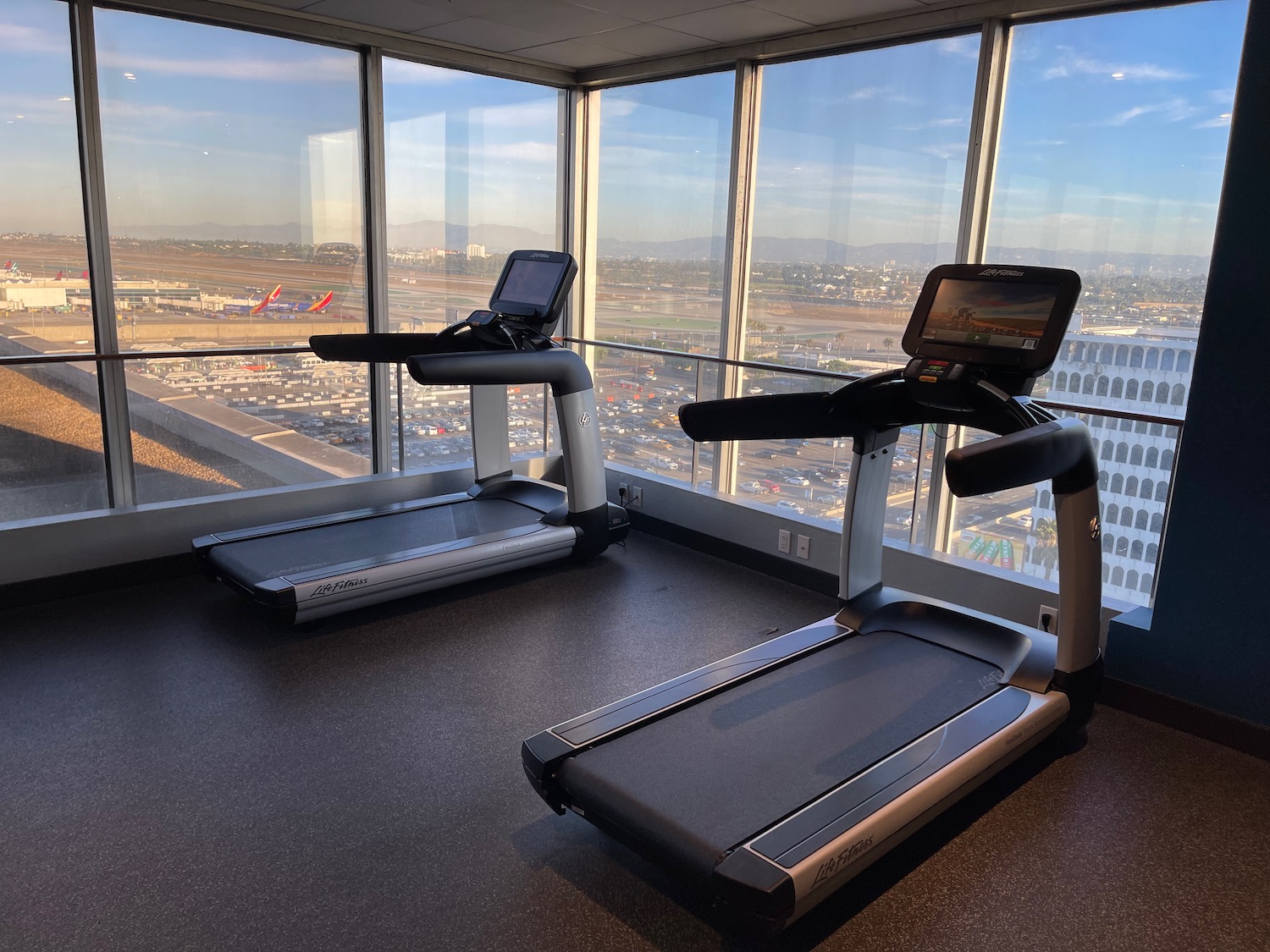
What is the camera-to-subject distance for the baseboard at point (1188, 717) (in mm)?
2936

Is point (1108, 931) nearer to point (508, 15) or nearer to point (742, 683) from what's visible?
point (742, 683)

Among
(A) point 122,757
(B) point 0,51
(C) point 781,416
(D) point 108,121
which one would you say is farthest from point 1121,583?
(B) point 0,51

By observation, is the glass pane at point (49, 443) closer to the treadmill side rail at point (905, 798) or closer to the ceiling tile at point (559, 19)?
the ceiling tile at point (559, 19)

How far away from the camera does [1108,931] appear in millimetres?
2137

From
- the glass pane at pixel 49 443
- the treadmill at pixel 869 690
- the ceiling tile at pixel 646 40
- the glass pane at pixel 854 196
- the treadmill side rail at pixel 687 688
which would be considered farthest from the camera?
the ceiling tile at pixel 646 40

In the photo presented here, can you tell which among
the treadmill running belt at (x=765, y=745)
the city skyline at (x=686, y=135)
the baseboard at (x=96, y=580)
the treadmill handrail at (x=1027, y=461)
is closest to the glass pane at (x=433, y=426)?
the city skyline at (x=686, y=135)

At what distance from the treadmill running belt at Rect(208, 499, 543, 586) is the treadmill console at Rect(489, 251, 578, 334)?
100 cm

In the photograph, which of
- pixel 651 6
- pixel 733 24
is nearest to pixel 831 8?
pixel 733 24

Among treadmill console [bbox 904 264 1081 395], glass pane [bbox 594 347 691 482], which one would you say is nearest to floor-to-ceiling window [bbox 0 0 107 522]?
glass pane [bbox 594 347 691 482]

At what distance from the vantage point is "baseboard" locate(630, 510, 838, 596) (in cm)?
427

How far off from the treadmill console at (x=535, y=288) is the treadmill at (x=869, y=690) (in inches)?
69.9

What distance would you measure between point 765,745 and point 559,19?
349 centimetres

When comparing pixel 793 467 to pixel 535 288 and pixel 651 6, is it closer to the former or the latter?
pixel 535 288

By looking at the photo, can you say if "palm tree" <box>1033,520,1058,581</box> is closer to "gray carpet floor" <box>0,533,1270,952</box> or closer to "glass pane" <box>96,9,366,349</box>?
"gray carpet floor" <box>0,533,1270,952</box>
